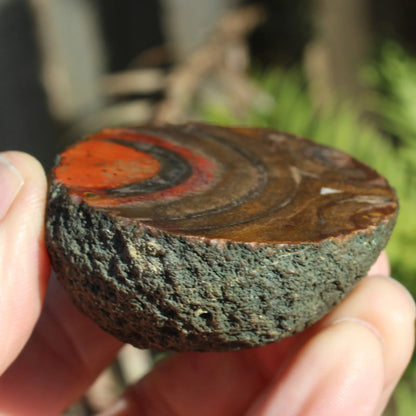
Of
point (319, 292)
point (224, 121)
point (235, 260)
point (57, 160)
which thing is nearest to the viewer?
point (235, 260)

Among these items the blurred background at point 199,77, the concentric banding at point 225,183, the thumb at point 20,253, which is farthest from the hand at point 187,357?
the blurred background at point 199,77

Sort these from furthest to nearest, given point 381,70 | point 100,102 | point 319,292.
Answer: point 381,70 < point 100,102 < point 319,292

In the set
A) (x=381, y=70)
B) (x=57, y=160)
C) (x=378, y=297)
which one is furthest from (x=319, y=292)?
(x=381, y=70)

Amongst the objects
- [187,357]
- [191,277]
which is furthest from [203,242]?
[187,357]

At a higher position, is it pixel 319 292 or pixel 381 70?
pixel 319 292

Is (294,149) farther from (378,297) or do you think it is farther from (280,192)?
(378,297)

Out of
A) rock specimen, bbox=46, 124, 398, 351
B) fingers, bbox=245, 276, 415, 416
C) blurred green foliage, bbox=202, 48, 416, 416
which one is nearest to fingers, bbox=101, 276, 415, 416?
fingers, bbox=245, 276, 415, 416

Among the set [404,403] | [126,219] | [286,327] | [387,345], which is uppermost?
[126,219]
